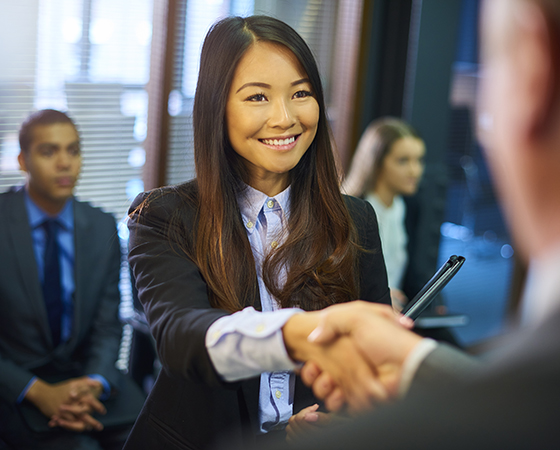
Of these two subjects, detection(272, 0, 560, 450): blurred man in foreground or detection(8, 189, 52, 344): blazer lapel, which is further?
detection(8, 189, 52, 344): blazer lapel

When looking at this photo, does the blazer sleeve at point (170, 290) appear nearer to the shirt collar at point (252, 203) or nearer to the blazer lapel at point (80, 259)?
the shirt collar at point (252, 203)

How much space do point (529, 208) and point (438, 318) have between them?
298 centimetres

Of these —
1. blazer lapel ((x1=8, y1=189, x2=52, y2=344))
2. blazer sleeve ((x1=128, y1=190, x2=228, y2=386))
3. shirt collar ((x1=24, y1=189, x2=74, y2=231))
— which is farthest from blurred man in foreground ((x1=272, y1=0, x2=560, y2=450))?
shirt collar ((x1=24, y1=189, x2=74, y2=231))

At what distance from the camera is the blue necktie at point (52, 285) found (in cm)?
229

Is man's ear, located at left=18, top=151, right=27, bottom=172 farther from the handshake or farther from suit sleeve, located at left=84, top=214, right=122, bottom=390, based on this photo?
the handshake

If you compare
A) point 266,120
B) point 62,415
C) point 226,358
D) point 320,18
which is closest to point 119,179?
point 62,415

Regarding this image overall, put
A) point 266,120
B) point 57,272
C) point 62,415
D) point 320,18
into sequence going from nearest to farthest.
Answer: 1. point 266,120
2. point 62,415
3. point 57,272
4. point 320,18

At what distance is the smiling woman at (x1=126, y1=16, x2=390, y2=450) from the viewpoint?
47.3 inches

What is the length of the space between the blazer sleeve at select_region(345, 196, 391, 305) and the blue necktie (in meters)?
1.37

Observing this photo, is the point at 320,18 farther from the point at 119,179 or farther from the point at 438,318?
the point at 438,318

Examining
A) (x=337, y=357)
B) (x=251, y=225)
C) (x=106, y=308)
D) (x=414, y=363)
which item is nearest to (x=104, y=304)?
(x=106, y=308)

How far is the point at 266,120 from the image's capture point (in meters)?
1.28

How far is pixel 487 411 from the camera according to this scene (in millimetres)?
356

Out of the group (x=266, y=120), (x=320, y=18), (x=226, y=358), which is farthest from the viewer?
(x=320, y=18)
